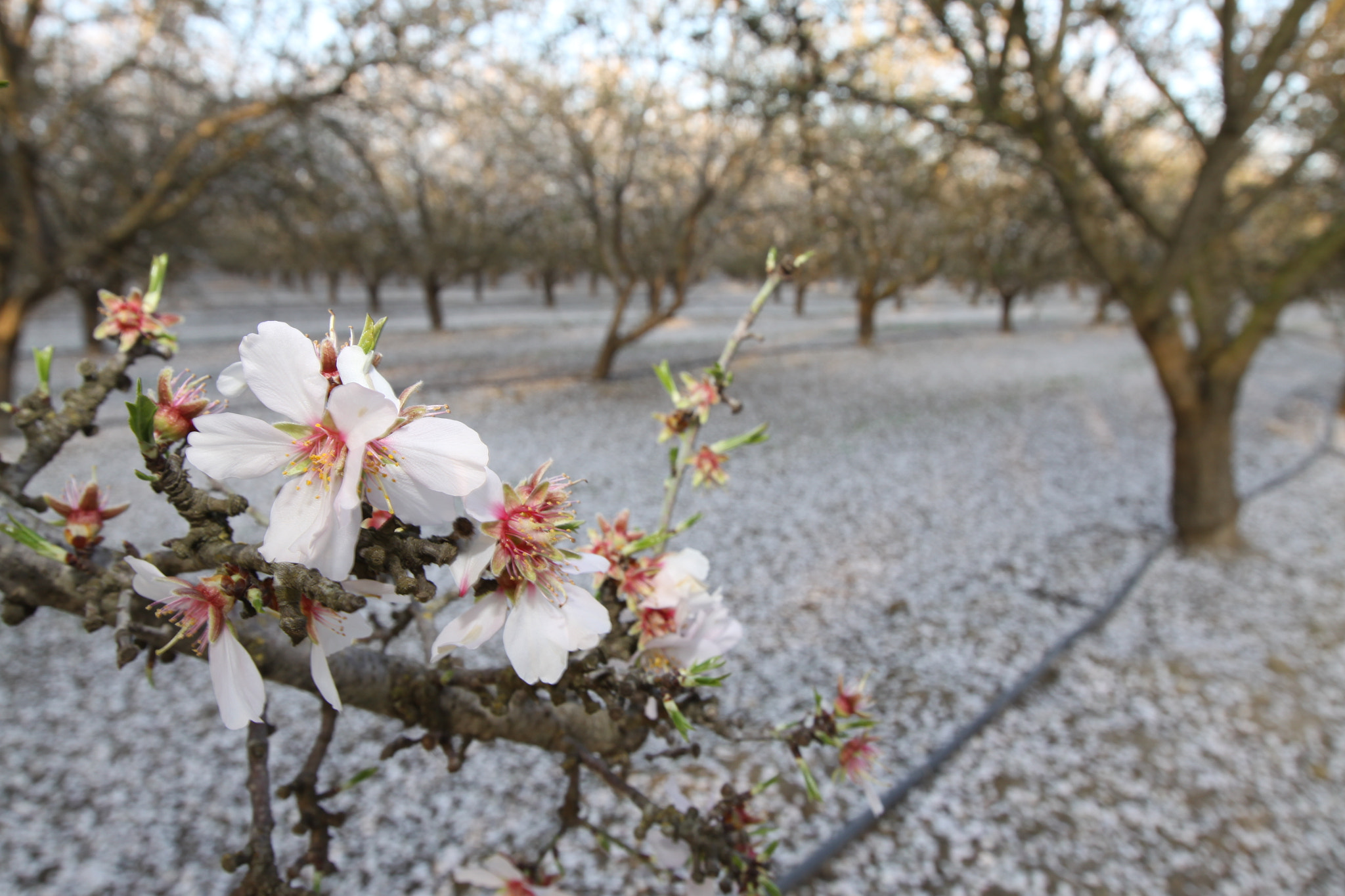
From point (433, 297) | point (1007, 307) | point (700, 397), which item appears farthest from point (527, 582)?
point (1007, 307)

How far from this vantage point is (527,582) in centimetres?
A: 57

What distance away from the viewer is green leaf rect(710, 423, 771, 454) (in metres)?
0.88

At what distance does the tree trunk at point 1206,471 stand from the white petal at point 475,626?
4.65 meters

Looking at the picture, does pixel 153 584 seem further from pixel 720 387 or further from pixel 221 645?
pixel 720 387

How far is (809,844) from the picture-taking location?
2084 millimetres

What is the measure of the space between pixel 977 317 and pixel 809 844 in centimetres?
2486

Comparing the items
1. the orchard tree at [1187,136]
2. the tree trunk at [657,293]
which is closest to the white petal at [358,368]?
the orchard tree at [1187,136]

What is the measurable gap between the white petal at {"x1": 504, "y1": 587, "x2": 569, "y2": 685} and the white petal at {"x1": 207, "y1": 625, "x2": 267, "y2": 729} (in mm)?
174

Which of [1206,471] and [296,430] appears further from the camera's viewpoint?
[1206,471]

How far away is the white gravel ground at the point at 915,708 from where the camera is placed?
205 cm

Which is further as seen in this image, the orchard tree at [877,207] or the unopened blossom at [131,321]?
the orchard tree at [877,207]

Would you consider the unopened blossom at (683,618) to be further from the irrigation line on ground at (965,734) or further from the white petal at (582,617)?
the irrigation line on ground at (965,734)

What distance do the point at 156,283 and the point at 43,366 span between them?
143 millimetres

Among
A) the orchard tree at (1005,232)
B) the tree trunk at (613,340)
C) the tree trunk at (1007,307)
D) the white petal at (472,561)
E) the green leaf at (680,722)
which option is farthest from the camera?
the tree trunk at (1007,307)
